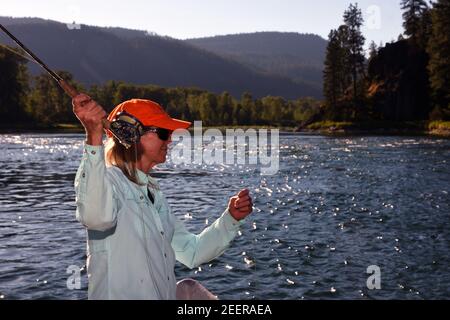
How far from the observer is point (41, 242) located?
51.1 ft

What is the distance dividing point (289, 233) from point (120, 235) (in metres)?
13.5

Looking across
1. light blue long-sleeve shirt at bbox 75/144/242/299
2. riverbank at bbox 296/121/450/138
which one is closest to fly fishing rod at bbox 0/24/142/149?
light blue long-sleeve shirt at bbox 75/144/242/299

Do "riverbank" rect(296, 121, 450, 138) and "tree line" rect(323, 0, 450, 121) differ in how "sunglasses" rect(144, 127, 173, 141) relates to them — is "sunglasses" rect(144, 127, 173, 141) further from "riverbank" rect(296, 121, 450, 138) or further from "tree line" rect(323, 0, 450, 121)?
"tree line" rect(323, 0, 450, 121)

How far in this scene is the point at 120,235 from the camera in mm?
3934

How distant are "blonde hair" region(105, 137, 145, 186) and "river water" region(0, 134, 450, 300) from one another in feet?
24.3

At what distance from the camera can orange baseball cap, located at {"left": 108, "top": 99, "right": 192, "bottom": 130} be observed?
4.29m

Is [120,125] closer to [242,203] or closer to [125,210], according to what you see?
[125,210]

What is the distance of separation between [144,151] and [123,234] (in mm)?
843

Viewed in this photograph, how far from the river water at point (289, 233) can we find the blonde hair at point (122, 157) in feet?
24.3

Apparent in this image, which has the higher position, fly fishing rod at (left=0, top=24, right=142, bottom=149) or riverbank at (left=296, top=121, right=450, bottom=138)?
fly fishing rod at (left=0, top=24, right=142, bottom=149)

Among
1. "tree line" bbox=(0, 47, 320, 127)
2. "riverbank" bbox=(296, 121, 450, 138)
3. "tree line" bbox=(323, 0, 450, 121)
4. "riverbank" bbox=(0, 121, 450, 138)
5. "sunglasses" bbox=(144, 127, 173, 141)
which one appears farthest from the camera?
"tree line" bbox=(0, 47, 320, 127)

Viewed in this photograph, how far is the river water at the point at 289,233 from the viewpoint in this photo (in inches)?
464

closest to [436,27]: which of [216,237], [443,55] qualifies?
[443,55]

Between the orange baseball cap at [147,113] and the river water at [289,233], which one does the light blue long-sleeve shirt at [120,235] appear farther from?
the river water at [289,233]
